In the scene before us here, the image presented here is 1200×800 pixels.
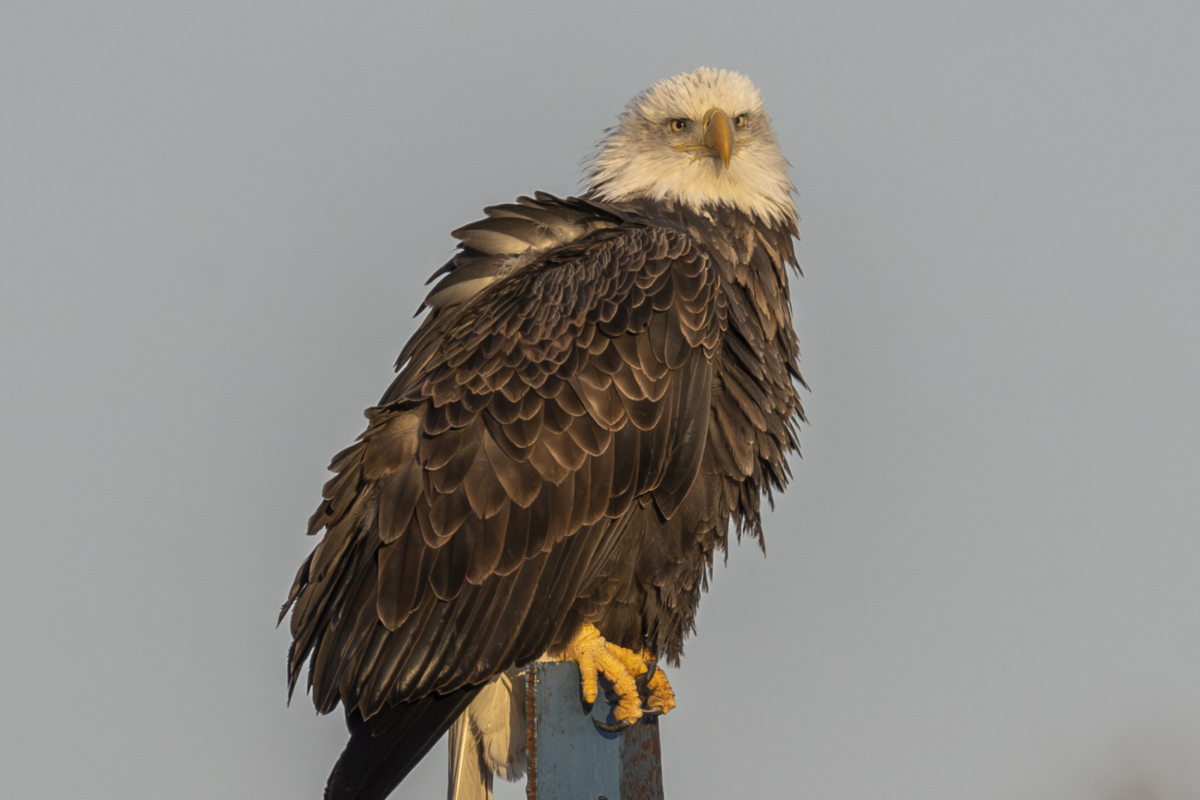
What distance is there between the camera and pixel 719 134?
621 centimetres

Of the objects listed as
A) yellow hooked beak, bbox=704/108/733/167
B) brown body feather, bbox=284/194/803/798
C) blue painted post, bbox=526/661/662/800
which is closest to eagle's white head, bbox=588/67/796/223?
yellow hooked beak, bbox=704/108/733/167

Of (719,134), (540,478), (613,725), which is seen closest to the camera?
(613,725)

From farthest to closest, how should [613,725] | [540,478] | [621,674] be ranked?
1. [540,478]
2. [621,674]
3. [613,725]

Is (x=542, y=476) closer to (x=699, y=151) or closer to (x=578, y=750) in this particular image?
(x=578, y=750)

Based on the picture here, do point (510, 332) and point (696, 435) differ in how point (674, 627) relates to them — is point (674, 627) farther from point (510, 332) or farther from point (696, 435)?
point (510, 332)

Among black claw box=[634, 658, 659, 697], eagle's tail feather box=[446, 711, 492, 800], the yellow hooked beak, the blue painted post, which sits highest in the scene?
the yellow hooked beak

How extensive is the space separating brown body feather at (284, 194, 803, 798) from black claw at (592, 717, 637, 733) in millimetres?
445

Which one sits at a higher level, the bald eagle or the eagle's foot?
the bald eagle

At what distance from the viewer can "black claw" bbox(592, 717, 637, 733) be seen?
179 inches

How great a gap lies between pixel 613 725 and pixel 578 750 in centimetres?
19

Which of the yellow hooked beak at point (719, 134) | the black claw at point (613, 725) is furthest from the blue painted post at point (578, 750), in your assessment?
the yellow hooked beak at point (719, 134)

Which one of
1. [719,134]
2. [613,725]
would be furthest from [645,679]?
[719,134]

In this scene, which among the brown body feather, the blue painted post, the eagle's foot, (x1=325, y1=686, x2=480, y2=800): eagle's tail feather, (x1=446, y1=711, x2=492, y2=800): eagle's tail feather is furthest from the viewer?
(x1=446, y1=711, x2=492, y2=800): eagle's tail feather

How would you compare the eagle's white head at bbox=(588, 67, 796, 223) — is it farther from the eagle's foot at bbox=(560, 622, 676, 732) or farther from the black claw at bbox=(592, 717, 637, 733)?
the black claw at bbox=(592, 717, 637, 733)
